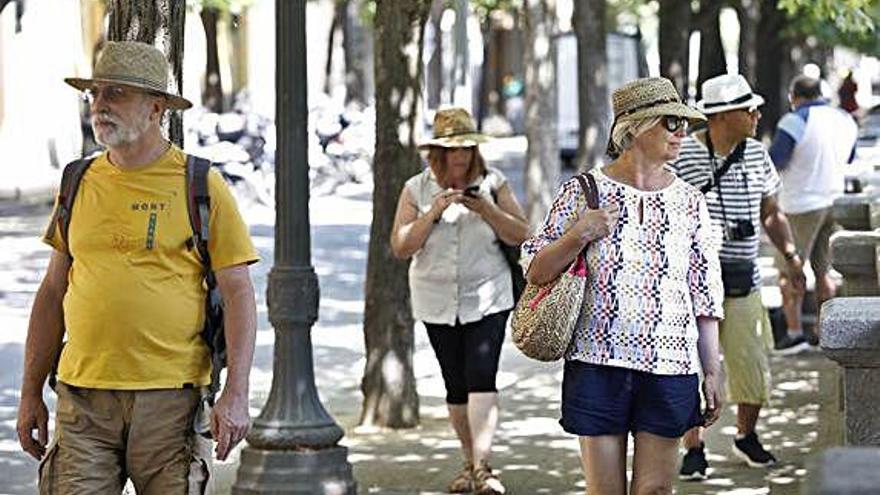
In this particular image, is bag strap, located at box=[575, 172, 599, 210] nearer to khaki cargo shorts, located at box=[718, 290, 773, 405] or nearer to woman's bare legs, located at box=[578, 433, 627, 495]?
woman's bare legs, located at box=[578, 433, 627, 495]

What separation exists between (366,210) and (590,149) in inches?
345

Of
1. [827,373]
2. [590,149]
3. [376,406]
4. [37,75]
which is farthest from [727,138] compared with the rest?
[37,75]

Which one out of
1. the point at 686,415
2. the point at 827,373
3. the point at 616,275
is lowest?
the point at 827,373

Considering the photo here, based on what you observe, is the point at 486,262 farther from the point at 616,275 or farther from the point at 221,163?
the point at 221,163

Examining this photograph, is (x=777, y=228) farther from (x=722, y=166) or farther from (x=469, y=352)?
(x=469, y=352)

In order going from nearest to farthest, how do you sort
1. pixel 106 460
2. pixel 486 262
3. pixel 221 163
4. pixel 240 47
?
pixel 106 460
pixel 486 262
pixel 221 163
pixel 240 47

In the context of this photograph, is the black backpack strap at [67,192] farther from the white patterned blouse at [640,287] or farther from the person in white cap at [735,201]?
the person in white cap at [735,201]

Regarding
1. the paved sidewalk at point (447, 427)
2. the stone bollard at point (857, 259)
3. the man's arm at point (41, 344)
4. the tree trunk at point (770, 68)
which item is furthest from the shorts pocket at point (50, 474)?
the tree trunk at point (770, 68)

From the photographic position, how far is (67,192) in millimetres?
5914

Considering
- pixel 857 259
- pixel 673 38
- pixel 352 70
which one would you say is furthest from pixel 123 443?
pixel 352 70

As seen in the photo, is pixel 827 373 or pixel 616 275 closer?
pixel 616 275

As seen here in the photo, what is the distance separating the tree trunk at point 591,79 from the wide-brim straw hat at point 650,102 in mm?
16288

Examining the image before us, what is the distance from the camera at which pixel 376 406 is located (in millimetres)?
11977

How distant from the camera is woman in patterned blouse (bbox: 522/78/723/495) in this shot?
652 cm
